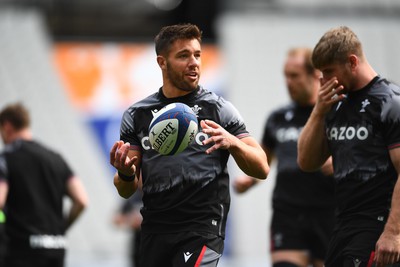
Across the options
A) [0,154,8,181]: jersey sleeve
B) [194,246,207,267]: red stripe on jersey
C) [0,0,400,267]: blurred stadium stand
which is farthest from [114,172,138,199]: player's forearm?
[0,0,400,267]: blurred stadium stand

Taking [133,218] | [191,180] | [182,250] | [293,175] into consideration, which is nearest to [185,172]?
[191,180]

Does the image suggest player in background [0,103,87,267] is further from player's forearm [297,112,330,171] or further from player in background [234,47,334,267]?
player's forearm [297,112,330,171]

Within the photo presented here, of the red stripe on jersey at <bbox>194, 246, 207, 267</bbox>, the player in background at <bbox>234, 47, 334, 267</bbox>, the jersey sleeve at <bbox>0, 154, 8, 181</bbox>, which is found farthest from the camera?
the jersey sleeve at <bbox>0, 154, 8, 181</bbox>

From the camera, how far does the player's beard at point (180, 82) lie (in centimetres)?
541

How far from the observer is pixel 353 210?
529cm

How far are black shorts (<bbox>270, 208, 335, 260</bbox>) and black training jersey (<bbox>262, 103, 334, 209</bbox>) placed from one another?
3.2 inches

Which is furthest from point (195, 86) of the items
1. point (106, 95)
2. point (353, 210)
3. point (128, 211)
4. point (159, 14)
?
point (159, 14)

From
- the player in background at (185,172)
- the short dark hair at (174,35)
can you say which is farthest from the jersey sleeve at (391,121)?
the short dark hair at (174,35)

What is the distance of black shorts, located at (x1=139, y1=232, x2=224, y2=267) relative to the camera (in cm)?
521

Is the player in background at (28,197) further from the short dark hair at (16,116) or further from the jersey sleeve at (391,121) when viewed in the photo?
the jersey sleeve at (391,121)

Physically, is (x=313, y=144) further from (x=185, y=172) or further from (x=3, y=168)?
(x=3, y=168)

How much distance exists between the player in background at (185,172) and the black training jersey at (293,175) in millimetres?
2065

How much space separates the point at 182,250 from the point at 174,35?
4.50 ft

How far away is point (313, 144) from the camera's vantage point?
567 centimetres
